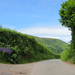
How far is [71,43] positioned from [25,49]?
267 inches

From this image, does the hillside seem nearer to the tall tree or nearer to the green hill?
the tall tree

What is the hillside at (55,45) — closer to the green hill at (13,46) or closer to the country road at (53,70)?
the green hill at (13,46)

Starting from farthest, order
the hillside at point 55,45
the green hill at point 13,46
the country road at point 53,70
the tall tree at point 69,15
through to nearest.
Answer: the hillside at point 55,45 → the tall tree at point 69,15 → the green hill at point 13,46 → the country road at point 53,70

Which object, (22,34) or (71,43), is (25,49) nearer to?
(22,34)

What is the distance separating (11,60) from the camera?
1167 centimetres

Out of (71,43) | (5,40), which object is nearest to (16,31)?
(5,40)

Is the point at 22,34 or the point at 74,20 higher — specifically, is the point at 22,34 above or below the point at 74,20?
below

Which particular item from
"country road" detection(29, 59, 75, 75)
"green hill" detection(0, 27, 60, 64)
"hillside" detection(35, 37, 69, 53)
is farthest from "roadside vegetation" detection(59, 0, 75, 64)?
"hillside" detection(35, 37, 69, 53)

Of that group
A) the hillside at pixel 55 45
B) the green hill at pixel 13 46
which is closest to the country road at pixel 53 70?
the green hill at pixel 13 46

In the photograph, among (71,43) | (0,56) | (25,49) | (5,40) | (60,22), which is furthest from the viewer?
(60,22)

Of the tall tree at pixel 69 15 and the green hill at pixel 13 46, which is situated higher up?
the tall tree at pixel 69 15

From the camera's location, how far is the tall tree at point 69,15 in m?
13.0

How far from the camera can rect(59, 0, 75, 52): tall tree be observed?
13011mm

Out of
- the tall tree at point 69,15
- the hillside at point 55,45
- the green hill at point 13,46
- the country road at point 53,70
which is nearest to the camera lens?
the country road at point 53,70
